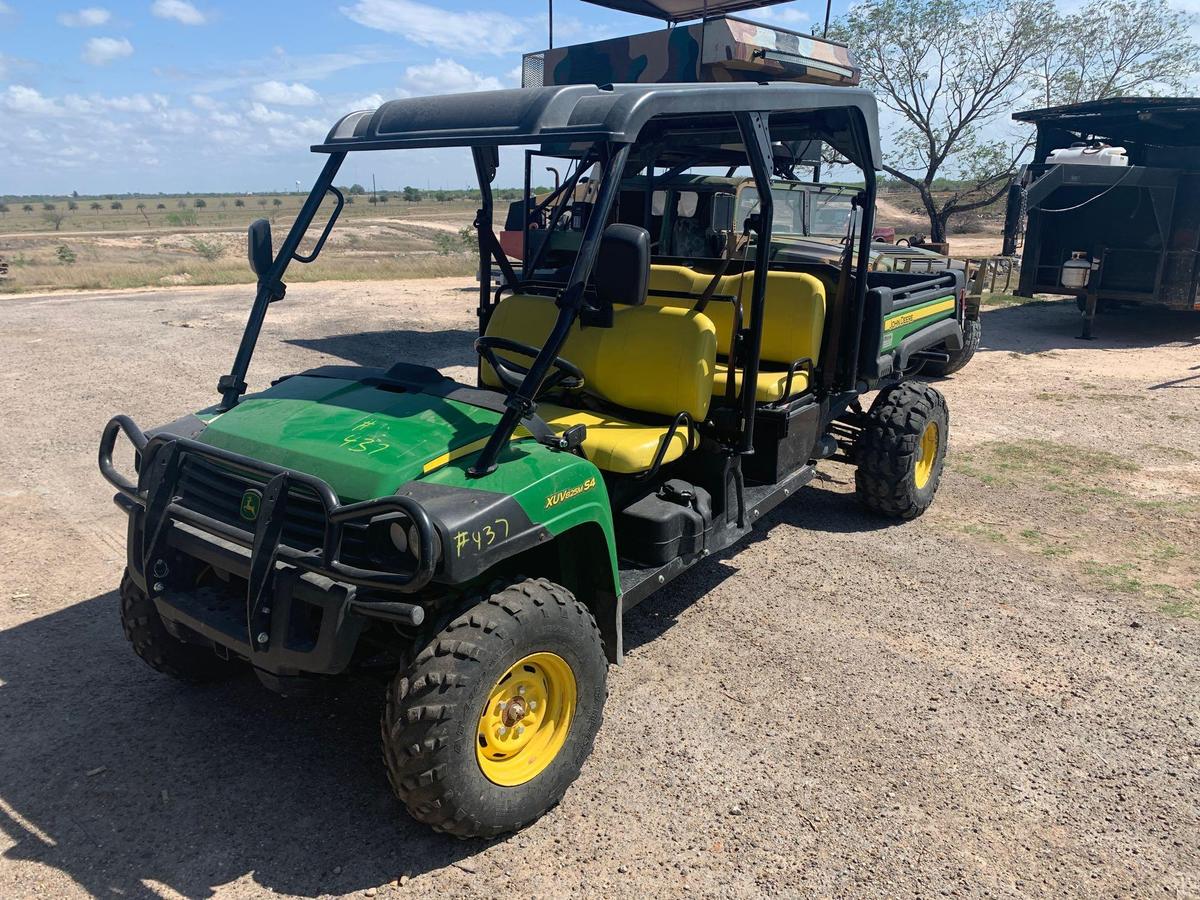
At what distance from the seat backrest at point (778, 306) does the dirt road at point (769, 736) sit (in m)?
1.18

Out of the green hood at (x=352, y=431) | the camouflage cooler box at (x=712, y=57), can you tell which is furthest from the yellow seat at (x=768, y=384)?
the camouflage cooler box at (x=712, y=57)

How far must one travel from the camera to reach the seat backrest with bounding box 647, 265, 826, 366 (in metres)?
4.80

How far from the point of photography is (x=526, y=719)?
296cm

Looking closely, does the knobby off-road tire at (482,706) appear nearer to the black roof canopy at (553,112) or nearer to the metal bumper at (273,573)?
the metal bumper at (273,573)

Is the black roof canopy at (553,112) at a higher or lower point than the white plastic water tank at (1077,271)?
higher

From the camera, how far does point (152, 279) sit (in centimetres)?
1925

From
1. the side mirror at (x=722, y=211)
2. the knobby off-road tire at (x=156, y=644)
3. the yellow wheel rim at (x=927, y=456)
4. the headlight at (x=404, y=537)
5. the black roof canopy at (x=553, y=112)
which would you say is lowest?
the knobby off-road tire at (x=156, y=644)

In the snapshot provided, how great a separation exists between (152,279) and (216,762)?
18661 mm

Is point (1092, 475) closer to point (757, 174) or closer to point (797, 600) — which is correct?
point (797, 600)

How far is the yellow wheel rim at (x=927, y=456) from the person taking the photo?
5766mm

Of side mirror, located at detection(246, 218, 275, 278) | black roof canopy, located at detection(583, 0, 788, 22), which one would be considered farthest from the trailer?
side mirror, located at detection(246, 218, 275, 278)

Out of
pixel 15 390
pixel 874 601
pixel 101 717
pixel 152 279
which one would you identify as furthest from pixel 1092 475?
pixel 152 279

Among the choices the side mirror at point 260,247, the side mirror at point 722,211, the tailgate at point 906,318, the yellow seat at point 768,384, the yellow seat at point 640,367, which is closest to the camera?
the side mirror at point 260,247

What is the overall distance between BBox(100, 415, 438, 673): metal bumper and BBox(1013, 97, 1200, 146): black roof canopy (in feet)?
42.6
